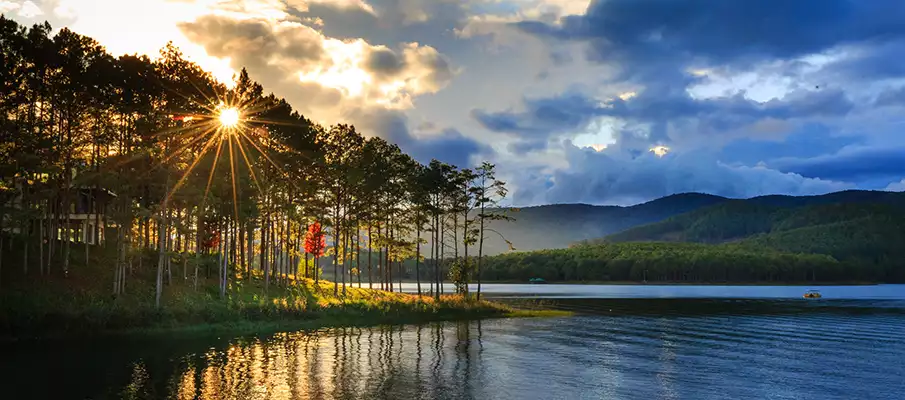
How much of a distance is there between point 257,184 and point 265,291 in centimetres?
1189

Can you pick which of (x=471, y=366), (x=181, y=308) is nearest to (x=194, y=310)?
(x=181, y=308)

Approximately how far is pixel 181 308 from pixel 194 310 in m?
1.08

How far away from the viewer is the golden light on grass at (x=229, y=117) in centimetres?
6172

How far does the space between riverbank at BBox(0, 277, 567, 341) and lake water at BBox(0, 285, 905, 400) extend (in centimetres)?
381

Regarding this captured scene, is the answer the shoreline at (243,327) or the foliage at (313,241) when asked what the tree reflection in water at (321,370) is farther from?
the foliage at (313,241)

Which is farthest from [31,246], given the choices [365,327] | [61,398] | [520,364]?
[520,364]

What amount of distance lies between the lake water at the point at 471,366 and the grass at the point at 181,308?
3.94 metres

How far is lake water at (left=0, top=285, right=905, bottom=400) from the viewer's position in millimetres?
30953

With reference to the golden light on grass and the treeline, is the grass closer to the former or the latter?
the treeline

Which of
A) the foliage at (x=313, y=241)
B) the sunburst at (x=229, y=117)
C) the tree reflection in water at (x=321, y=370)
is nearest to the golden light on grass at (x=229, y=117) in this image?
the sunburst at (x=229, y=117)

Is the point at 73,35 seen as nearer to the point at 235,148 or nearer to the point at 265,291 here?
the point at 235,148

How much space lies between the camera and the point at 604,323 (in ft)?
238

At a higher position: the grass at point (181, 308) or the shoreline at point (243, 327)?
the grass at point (181, 308)

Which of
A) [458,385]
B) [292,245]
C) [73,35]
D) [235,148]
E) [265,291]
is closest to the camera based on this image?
[458,385]
